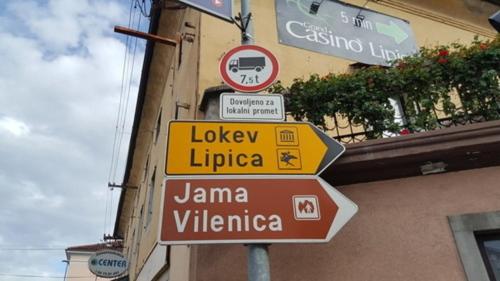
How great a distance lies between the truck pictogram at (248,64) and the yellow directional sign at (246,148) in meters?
0.61

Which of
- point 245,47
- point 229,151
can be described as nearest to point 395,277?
point 229,151

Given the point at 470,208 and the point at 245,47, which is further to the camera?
the point at 470,208

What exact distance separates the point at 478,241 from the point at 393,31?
566cm

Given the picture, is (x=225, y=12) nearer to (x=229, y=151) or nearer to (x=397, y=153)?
(x=229, y=151)

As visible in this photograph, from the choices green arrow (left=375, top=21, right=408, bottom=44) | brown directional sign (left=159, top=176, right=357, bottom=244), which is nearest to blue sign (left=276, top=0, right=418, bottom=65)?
green arrow (left=375, top=21, right=408, bottom=44)

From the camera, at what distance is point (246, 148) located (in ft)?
7.87

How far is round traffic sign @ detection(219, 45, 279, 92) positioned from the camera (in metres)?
2.85

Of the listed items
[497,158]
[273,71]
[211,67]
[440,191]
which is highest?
[211,67]

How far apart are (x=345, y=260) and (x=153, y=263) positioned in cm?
471

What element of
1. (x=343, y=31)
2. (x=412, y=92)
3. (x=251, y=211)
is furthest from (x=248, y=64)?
(x=343, y=31)

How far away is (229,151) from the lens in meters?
2.37

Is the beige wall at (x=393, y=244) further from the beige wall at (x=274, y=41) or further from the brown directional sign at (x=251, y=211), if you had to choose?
the beige wall at (x=274, y=41)

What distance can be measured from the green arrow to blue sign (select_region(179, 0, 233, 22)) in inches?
202

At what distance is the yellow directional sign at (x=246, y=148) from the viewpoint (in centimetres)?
230
